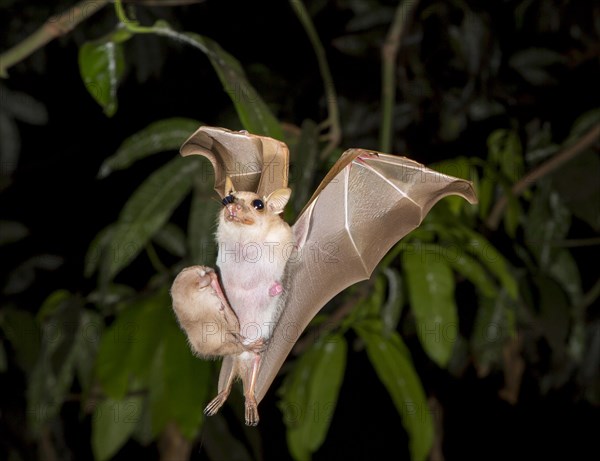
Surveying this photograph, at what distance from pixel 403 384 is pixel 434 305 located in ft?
0.72

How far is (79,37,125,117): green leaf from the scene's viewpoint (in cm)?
100

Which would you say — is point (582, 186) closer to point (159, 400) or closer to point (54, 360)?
point (159, 400)

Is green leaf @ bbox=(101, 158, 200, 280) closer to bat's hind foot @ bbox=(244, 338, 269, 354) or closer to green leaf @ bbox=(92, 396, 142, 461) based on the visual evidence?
green leaf @ bbox=(92, 396, 142, 461)

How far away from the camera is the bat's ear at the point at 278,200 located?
0.49 meters

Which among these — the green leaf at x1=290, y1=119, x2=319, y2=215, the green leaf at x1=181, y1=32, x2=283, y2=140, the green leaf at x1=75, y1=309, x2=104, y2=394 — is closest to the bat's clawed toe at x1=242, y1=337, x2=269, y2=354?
the green leaf at x1=181, y1=32, x2=283, y2=140

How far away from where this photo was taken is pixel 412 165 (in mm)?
491

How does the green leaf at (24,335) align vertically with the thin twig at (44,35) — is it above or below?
below

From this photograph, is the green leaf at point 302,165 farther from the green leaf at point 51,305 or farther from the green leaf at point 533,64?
the green leaf at point 533,64

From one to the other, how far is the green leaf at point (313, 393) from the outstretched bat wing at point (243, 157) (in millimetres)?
1294

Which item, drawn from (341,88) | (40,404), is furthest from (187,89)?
(40,404)

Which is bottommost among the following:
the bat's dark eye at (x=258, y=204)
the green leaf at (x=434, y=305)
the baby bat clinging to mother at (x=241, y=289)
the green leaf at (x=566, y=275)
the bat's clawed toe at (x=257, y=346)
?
the green leaf at (x=566, y=275)

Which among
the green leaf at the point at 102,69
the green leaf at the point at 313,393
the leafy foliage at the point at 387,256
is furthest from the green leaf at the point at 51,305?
the green leaf at the point at 102,69

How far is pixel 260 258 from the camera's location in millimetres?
498

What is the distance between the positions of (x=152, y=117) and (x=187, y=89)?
16cm
